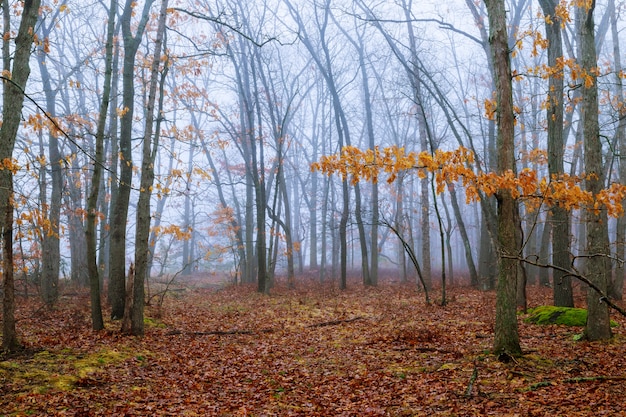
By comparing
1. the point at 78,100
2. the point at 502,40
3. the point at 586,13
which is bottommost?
the point at 502,40

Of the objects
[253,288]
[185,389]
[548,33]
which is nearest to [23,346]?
[185,389]

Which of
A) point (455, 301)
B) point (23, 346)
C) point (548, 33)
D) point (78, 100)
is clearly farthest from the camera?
point (78, 100)

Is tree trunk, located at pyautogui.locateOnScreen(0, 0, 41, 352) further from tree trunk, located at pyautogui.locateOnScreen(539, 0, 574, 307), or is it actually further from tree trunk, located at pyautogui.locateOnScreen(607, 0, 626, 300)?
tree trunk, located at pyautogui.locateOnScreen(607, 0, 626, 300)

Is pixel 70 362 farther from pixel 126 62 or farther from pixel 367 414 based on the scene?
pixel 126 62

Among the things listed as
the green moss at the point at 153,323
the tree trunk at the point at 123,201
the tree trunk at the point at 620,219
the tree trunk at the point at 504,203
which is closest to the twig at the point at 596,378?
the tree trunk at the point at 504,203

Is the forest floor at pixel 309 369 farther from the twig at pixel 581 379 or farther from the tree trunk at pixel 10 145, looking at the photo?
the tree trunk at pixel 10 145

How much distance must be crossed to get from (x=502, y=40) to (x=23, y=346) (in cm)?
914

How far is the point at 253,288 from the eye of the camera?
21234 millimetres

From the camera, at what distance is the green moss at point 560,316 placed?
9.35 m

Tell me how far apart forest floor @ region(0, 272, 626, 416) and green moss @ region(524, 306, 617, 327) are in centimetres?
33

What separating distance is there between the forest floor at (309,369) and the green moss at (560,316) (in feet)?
1.09

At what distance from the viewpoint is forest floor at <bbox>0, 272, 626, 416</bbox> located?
5.54 m

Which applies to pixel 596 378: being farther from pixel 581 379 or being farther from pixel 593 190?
pixel 593 190

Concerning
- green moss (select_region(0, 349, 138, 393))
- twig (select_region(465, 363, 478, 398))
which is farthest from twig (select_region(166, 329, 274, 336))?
twig (select_region(465, 363, 478, 398))
